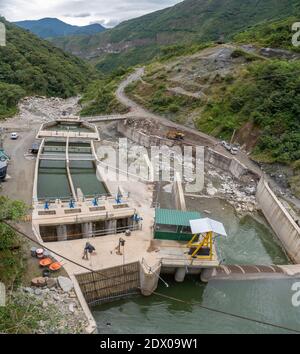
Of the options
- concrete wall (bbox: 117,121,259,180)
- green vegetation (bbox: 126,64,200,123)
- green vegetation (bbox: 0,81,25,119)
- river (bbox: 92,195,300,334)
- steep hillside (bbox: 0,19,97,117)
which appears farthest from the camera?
steep hillside (bbox: 0,19,97,117)

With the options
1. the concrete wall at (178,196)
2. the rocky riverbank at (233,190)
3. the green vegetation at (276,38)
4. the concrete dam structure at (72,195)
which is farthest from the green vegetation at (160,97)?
the concrete wall at (178,196)

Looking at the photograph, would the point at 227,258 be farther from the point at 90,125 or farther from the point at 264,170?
the point at 90,125

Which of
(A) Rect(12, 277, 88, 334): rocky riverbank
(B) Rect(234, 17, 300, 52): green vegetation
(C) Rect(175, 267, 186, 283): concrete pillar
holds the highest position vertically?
(B) Rect(234, 17, 300, 52): green vegetation

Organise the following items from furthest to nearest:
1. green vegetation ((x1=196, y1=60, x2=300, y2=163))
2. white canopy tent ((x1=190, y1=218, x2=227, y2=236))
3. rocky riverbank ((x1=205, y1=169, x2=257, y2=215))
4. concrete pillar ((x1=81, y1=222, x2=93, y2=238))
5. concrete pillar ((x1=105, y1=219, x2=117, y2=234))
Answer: green vegetation ((x1=196, y1=60, x2=300, y2=163)) → rocky riverbank ((x1=205, y1=169, x2=257, y2=215)) → concrete pillar ((x1=105, y1=219, x2=117, y2=234)) → concrete pillar ((x1=81, y1=222, x2=93, y2=238)) → white canopy tent ((x1=190, y1=218, x2=227, y2=236))

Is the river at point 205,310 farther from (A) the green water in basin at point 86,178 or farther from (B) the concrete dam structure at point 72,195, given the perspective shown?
(A) the green water in basin at point 86,178

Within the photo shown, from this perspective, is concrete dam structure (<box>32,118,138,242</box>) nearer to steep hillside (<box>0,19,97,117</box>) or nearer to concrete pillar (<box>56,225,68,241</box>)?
concrete pillar (<box>56,225,68,241</box>)

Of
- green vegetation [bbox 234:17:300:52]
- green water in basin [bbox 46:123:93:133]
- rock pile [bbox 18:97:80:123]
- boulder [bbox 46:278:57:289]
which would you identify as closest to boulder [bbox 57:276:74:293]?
boulder [bbox 46:278:57:289]
